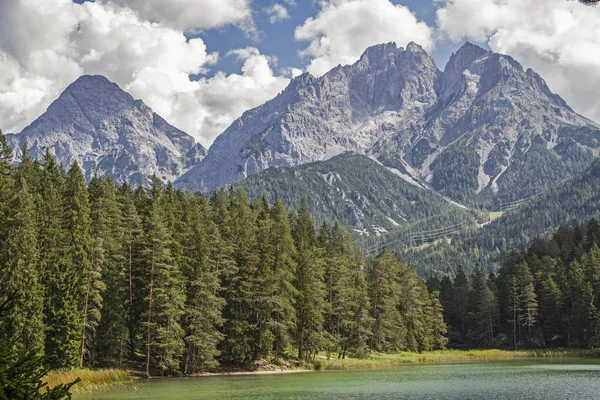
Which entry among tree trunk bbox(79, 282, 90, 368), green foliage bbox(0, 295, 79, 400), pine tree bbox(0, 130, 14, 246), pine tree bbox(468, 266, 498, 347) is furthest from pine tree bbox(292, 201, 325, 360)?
green foliage bbox(0, 295, 79, 400)

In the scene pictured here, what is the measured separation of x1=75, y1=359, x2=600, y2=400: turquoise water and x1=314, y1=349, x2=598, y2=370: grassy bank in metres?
20.8

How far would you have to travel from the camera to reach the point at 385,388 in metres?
51.7

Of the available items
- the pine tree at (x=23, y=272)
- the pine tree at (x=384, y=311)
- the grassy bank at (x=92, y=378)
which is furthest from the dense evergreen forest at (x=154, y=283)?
the pine tree at (x=384, y=311)

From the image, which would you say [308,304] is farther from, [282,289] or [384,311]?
[384,311]

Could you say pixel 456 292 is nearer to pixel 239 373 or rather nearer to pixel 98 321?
pixel 239 373

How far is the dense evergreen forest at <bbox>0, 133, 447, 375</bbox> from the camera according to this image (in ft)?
194

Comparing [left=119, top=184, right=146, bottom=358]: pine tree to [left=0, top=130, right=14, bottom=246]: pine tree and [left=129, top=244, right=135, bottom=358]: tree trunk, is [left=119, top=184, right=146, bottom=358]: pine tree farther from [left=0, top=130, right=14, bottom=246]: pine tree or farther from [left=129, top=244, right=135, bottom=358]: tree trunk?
[left=0, top=130, right=14, bottom=246]: pine tree

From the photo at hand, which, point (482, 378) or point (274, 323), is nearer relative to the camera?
point (482, 378)

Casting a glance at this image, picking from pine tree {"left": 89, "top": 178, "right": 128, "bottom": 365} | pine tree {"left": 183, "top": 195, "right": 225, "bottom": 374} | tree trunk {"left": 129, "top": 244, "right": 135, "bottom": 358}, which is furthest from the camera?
tree trunk {"left": 129, "top": 244, "right": 135, "bottom": 358}

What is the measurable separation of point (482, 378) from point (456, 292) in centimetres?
9440

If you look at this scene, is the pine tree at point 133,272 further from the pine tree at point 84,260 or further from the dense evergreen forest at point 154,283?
the pine tree at point 84,260

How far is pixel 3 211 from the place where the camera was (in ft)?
195

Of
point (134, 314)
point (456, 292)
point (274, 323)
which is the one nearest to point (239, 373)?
point (274, 323)

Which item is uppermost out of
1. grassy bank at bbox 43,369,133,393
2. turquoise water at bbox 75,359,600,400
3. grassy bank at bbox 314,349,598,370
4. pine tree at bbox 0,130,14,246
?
pine tree at bbox 0,130,14,246
